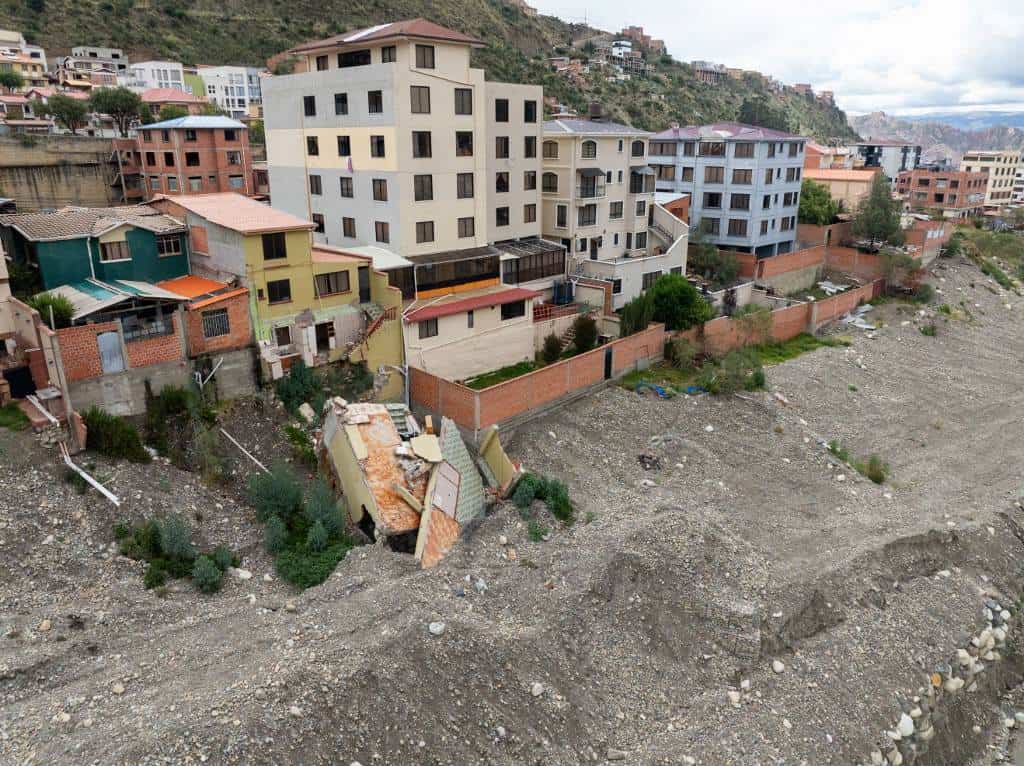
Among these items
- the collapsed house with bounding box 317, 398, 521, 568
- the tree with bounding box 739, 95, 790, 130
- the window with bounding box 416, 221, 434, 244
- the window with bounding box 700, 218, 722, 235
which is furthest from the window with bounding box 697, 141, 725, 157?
the tree with bounding box 739, 95, 790, 130

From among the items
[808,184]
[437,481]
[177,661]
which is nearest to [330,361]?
[437,481]

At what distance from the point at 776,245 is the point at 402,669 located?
47608mm

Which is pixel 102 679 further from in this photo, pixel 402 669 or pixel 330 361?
pixel 330 361

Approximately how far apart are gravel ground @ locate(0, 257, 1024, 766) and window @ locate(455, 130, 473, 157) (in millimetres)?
15948

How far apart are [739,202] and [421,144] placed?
86.1 ft

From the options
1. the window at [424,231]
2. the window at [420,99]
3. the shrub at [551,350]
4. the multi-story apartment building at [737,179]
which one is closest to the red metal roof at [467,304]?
the shrub at [551,350]

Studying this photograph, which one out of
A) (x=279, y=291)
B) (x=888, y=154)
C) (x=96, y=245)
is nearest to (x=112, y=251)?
(x=96, y=245)

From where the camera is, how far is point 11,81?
7800 cm

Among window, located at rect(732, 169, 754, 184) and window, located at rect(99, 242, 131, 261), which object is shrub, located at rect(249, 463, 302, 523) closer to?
window, located at rect(99, 242, 131, 261)

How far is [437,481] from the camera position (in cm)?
2198

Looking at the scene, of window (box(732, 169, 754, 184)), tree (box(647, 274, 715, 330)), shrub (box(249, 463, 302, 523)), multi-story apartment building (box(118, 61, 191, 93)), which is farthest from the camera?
multi-story apartment building (box(118, 61, 191, 93))

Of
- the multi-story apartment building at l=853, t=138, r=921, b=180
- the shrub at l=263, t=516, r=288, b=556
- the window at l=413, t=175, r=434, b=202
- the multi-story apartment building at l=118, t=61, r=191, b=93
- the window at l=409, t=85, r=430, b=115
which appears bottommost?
the shrub at l=263, t=516, r=288, b=556

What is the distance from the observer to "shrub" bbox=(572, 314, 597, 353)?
34281 mm

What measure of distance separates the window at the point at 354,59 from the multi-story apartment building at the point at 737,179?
24849 millimetres
